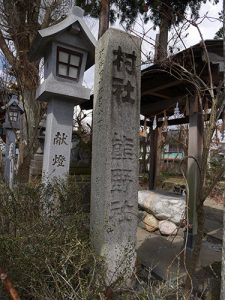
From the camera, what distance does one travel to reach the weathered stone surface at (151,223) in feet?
24.3

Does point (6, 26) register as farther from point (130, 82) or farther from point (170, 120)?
point (130, 82)

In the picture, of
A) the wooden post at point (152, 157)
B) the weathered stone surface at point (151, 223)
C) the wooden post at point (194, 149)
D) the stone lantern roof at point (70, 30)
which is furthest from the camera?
the wooden post at point (152, 157)

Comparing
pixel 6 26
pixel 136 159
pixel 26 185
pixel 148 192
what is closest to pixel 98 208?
pixel 136 159

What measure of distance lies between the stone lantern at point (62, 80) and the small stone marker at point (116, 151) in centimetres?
196

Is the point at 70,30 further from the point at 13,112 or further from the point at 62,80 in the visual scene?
the point at 13,112

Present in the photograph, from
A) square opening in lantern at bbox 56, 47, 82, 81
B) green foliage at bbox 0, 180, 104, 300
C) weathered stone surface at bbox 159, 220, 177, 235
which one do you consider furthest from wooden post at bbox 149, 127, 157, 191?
green foliage at bbox 0, 180, 104, 300

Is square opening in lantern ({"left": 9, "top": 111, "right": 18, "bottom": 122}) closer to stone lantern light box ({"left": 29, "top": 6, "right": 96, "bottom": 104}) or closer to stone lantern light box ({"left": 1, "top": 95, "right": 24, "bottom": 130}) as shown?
stone lantern light box ({"left": 1, "top": 95, "right": 24, "bottom": 130})

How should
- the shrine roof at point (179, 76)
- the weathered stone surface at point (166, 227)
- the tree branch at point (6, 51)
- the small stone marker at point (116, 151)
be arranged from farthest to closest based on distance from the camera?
the tree branch at point (6, 51), the weathered stone surface at point (166, 227), the small stone marker at point (116, 151), the shrine roof at point (179, 76)

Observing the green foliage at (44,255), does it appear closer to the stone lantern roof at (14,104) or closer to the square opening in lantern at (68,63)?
the square opening in lantern at (68,63)

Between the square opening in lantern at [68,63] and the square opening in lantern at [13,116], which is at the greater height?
the square opening in lantern at [68,63]

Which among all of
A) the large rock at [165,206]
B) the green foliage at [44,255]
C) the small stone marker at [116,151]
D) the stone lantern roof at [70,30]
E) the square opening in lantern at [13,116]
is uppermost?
the stone lantern roof at [70,30]

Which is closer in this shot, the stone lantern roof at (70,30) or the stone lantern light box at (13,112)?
the stone lantern roof at (70,30)

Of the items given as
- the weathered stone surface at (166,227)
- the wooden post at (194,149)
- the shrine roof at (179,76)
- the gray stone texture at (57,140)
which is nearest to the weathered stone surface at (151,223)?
the weathered stone surface at (166,227)

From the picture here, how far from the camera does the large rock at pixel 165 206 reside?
747 centimetres
